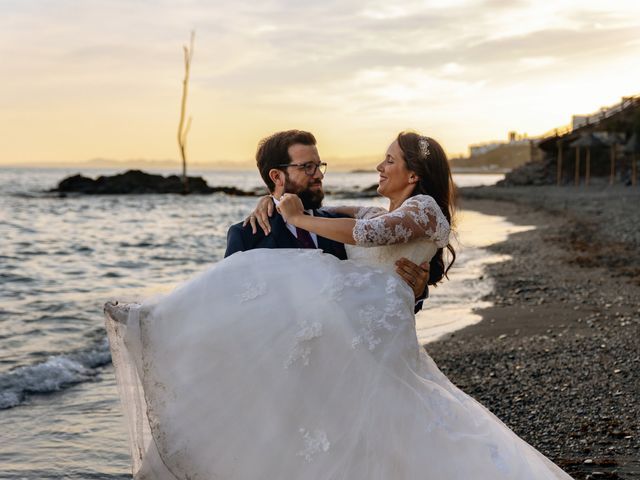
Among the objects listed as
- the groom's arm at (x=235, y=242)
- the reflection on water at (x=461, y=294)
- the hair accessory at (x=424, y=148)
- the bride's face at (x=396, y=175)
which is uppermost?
the hair accessory at (x=424, y=148)

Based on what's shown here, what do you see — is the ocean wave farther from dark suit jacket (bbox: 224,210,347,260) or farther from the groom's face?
the groom's face

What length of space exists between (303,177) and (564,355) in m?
4.66

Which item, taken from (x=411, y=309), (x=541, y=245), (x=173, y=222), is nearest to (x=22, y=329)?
(x=411, y=309)

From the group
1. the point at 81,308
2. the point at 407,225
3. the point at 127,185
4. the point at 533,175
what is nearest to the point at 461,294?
the point at 81,308

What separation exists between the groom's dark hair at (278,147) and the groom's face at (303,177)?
0.02 metres

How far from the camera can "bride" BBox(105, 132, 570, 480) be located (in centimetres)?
288

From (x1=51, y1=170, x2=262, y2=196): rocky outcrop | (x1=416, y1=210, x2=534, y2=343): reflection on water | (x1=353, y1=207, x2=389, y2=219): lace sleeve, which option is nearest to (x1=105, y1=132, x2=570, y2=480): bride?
(x1=353, y1=207, x2=389, y2=219): lace sleeve

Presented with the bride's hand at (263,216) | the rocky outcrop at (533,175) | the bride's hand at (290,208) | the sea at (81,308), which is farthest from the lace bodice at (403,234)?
the rocky outcrop at (533,175)

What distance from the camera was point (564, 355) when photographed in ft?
23.6

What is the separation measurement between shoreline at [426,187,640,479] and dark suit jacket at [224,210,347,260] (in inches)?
86.0

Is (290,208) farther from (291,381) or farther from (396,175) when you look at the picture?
(291,381)

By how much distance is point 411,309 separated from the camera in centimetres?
310

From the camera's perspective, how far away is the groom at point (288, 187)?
341 cm

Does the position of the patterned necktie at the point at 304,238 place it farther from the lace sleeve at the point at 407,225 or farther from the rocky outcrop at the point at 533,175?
the rocky outcrop at the point at 533,175
